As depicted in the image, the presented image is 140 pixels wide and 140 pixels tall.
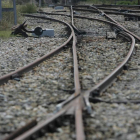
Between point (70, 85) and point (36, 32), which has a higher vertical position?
point (36, 32)

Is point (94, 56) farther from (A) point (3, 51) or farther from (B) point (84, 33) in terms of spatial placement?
(B) point (84, 33)

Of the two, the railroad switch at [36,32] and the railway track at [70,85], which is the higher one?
the railroad switch at [36,32]

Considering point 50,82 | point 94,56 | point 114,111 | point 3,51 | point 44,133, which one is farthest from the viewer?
point 3,51

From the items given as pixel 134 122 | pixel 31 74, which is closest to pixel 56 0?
pixel 31 74

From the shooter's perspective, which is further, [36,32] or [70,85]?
[36,32]

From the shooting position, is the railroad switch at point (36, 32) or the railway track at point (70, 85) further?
the railroad switch at point (36, 32)

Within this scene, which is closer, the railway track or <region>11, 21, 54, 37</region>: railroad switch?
the railway track

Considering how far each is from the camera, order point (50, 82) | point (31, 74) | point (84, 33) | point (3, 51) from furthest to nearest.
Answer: point (84, 33)
point (3, 51)
point (31, 74)
point (50, 82)

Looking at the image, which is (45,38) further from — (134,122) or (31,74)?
(134,122)

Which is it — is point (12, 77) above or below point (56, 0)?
below

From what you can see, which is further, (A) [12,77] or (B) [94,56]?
(B) [94,56]

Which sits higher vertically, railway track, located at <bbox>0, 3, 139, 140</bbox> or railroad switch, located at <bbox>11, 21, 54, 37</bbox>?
railroad switch, located at <bbox>11, 21, 54, 37</bbox>

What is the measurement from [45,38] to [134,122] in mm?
7254

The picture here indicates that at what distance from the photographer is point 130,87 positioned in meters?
5.21
